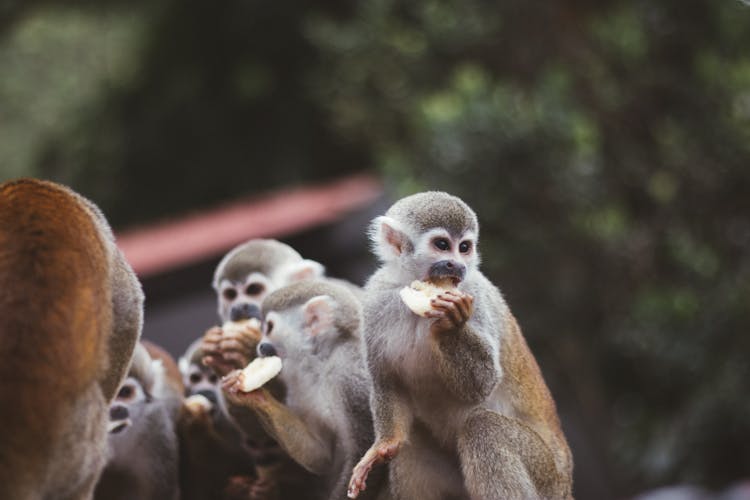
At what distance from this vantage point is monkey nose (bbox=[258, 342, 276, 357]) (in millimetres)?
2586

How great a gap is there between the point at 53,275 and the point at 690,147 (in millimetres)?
5791

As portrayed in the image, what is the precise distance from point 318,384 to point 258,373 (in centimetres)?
31


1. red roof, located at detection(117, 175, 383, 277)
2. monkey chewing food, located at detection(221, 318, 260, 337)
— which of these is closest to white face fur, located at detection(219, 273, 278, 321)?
monkey chewing food, located at detection(221, 318, 260, 337)

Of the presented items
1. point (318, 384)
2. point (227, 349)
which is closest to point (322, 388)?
point (318, 384)

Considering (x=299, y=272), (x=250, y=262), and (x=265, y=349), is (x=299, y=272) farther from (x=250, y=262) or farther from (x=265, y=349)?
(x=265, y=349)

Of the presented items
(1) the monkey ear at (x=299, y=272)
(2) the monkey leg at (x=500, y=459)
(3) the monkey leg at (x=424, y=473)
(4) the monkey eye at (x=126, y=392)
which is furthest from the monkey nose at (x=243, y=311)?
(2) the monkey leg at (x=500, y=459)

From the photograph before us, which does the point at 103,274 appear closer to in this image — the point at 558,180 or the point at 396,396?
the point at 396,396

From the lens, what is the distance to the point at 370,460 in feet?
Answer: 7.19

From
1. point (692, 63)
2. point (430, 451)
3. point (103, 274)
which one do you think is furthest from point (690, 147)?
point (103, 274)

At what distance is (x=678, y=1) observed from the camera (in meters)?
7.05

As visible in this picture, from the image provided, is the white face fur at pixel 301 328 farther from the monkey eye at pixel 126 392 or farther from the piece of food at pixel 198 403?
the monkey eye at pixel 126 392

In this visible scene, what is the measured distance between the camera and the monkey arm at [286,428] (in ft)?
7.84

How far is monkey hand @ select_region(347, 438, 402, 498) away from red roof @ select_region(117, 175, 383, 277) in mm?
2687

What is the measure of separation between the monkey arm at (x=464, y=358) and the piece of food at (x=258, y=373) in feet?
1.42
